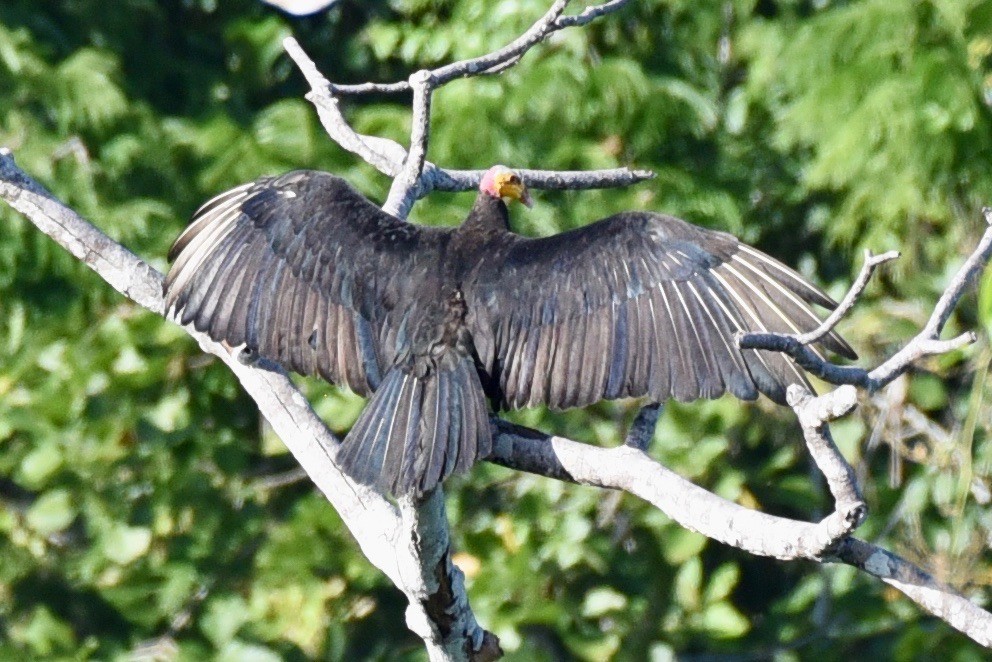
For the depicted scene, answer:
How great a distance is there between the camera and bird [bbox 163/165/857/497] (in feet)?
9.98

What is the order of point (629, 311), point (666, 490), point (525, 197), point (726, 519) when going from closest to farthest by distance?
point (726, 519), point (666, 490), point (629, 311), point (525, 197)

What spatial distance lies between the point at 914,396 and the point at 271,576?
195cm

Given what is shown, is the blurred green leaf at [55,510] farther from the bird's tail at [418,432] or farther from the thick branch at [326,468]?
the bird's tail at [418,432]

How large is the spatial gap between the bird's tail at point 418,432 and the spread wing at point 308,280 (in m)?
0.14

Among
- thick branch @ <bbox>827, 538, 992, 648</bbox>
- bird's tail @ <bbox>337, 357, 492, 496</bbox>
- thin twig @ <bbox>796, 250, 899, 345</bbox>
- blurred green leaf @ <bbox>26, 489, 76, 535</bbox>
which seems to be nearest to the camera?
thin twig @ <bbox>796, 250, 899, 345</bbox>

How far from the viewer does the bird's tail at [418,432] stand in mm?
2869

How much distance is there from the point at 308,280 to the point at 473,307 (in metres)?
0.32

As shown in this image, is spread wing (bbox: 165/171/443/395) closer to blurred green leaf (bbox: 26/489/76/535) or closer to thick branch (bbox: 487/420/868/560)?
thick branch (bbox: 487/420/868/560)

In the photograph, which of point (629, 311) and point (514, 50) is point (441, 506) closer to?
point (629, 311)

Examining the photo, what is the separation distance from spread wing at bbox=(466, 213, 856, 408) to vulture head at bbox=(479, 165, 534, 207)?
327 millimetres

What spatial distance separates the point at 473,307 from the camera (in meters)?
3.22

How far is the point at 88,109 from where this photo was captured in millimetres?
5316

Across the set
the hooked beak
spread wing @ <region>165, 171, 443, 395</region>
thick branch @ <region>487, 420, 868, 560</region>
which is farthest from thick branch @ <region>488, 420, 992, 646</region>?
the hooked beak

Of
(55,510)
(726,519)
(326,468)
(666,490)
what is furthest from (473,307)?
(55,510)
